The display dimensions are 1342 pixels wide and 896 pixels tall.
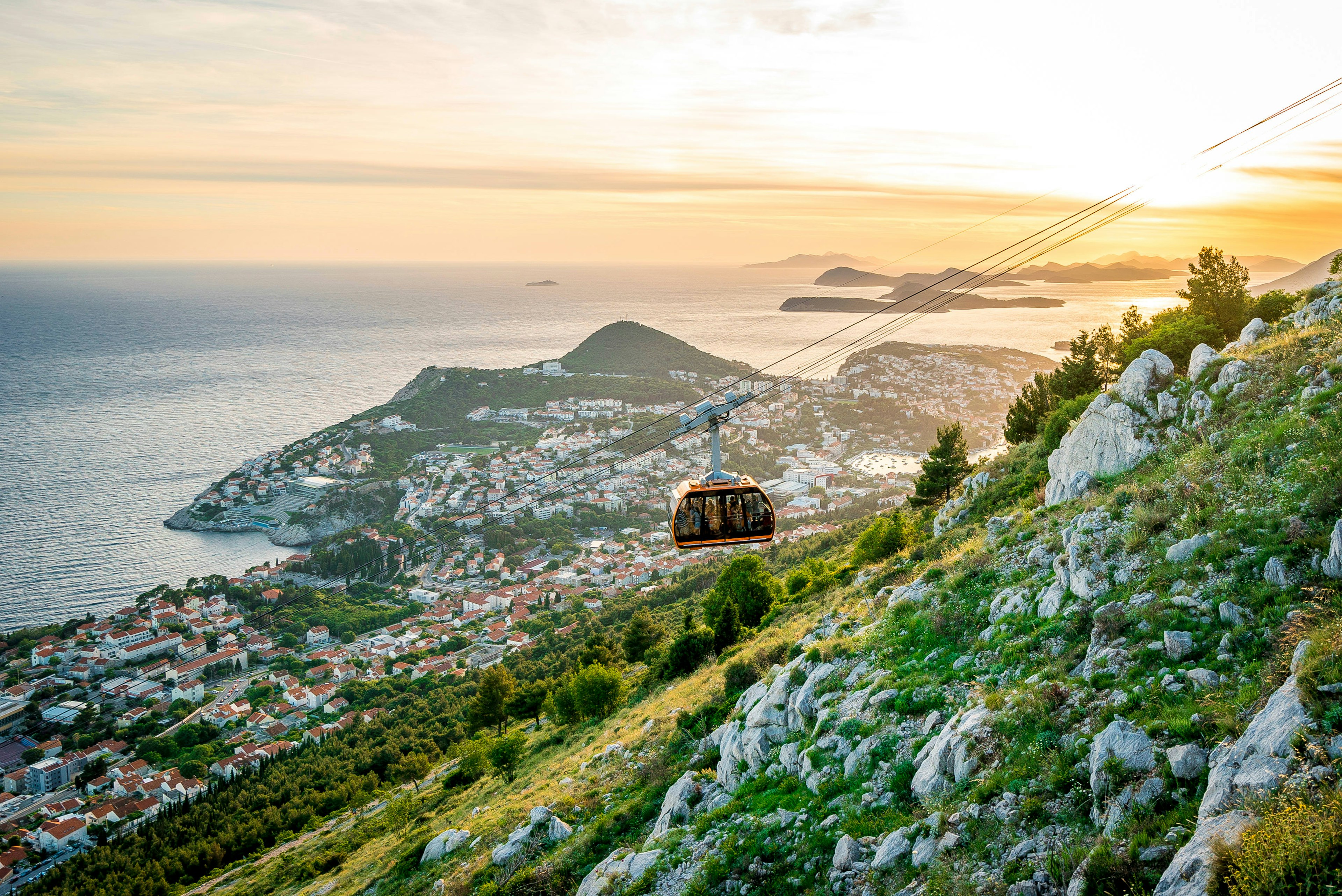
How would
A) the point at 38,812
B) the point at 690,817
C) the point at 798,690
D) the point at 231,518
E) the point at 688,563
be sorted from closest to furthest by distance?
the point at 690,817
the point at 798,690
the point at 38,812
the point at 688,563
the point at 231,518

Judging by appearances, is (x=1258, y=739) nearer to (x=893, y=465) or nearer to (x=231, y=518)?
(x=893, y=465)

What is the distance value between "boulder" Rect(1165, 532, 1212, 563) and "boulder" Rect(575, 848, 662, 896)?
262 inches

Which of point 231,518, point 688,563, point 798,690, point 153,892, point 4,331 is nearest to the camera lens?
point 798,690

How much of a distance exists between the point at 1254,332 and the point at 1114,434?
3.20m

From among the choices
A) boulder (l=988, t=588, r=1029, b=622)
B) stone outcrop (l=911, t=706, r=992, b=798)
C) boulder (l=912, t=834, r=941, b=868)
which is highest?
boulder (l=988, t=588, r=1029, b=622)

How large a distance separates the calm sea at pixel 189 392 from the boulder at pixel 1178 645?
65983 millimetres

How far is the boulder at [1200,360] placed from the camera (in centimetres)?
1068

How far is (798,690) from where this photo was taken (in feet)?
33.2

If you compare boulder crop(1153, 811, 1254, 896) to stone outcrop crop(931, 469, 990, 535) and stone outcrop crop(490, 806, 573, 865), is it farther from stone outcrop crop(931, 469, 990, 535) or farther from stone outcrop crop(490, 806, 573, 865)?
stone outcrop crop(931, 469, 990, 535)

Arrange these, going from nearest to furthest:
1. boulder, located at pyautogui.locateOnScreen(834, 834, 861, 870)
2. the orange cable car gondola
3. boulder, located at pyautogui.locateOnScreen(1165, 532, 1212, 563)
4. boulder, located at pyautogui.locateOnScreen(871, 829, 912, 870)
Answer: boulder, located at pyautogui.locateOnScreen(871, 829, 912, 870)
boulder, located at pyautogui.locateOnScreen(834, 834, 861, 870)
boulder, located at pyautogui.locateOnScreen(1165, 532, 1212, 563)
the orange cable car gondola

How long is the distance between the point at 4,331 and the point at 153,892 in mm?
233543

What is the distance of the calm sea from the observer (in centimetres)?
6294

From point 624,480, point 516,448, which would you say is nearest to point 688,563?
point 624,480

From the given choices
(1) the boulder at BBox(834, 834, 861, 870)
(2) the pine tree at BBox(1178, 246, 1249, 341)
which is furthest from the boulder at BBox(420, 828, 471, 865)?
(2) the pine tree at BBox(1178, 246, 1249, 341)
